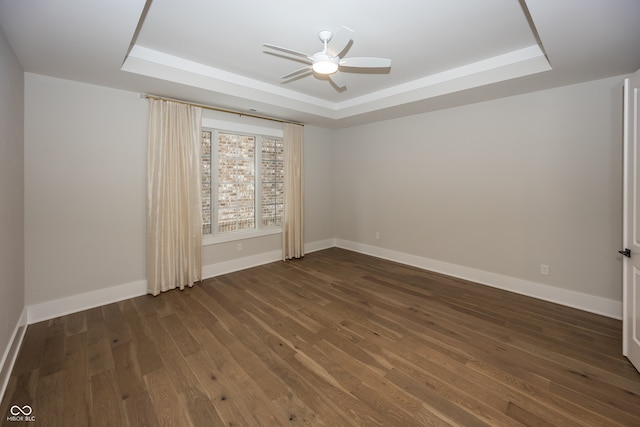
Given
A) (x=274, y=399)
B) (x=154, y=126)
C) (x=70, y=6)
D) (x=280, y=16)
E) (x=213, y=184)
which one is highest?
(x=280, y=16)

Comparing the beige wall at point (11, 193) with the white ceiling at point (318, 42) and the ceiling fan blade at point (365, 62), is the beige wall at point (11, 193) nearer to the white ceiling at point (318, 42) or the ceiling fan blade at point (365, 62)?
the white ceiling at point (318, 42)

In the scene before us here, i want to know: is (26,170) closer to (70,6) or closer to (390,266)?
(70,6)

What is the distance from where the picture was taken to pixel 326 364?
2211 millimetres

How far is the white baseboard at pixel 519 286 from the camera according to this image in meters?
3.03

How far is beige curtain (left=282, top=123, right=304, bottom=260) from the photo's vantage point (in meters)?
5.00

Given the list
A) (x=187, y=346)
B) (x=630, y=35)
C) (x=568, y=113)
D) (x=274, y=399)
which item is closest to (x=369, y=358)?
(x=274, y=399)

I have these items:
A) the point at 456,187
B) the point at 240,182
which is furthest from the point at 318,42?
the point at 456,187

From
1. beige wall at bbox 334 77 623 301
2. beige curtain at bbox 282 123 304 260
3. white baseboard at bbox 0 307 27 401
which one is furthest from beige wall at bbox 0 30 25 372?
beige wall at bbox 334 77 623 301

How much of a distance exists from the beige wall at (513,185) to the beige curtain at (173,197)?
3.20 meters

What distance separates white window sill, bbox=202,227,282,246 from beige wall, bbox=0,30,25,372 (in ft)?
6.32

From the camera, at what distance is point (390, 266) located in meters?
4.73

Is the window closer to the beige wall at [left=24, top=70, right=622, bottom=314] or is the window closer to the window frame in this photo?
the window frame

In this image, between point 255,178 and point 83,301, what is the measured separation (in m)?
2.81

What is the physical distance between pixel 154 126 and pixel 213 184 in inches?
43.1
